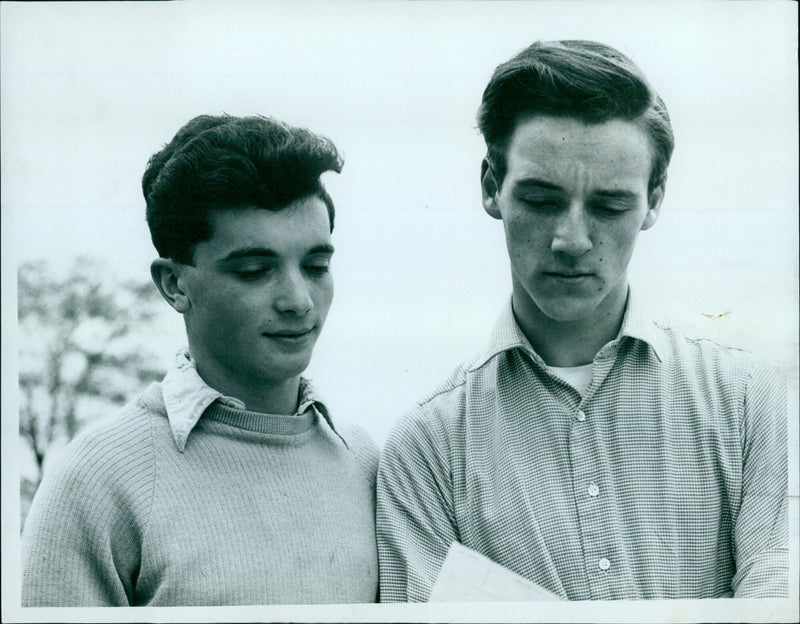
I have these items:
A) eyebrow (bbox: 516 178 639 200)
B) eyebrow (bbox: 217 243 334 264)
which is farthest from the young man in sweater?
eyebrow (bbox: 516 178 639 200)

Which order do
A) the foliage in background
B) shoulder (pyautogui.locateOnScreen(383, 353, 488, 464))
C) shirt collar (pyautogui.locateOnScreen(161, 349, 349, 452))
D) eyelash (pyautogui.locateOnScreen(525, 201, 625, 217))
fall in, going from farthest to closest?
the foliage in background < shoulder (pyautogui.locateOnScreen(383, 353, 488, 464)) < eyelash (pyautogui.locateOnScreen(525, 201, 625, 217)) < shirt collar (pyautogui.locateOnScreen(161, 349, 349, 452))

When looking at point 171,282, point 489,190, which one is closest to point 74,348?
point 171,282

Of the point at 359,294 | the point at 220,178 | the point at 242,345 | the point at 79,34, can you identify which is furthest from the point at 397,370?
the point at 79,34

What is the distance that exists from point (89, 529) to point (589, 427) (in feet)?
4.77

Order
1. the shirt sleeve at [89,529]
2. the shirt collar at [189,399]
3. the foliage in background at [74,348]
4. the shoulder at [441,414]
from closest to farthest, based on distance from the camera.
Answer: the shirt sleeve at [89,529] < the shirt collar at [189,399] < the shoulder at [441,414] < the foliage in background at [74,348]

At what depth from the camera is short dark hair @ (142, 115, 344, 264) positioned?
2934 mm

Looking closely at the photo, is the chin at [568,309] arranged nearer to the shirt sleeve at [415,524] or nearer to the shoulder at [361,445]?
the shirt sleeve at [415,524]

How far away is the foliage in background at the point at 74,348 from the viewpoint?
126 inches

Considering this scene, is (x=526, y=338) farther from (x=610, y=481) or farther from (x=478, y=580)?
(x=478, y=580)

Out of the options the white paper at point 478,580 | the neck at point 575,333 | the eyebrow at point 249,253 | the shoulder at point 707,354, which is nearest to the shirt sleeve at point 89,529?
the eyebrow at point 249,253

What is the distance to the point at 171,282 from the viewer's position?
308 cm

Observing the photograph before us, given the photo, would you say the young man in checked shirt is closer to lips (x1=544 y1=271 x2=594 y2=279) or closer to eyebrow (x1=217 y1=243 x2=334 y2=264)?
lips (x1=544 y1=271 x2=594 y2=279)

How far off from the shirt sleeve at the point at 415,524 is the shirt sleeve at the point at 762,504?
850 millimetres

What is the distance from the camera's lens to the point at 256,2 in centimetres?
324
